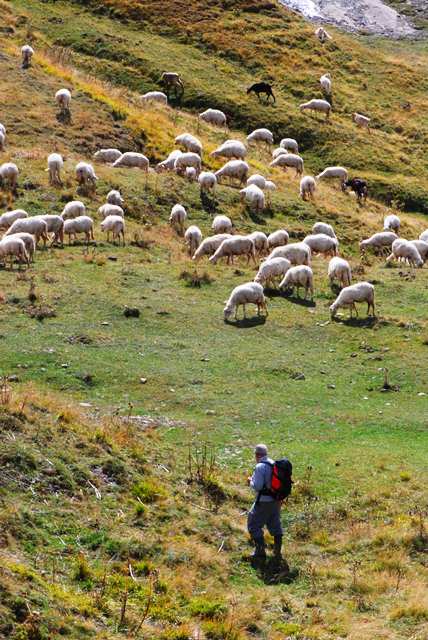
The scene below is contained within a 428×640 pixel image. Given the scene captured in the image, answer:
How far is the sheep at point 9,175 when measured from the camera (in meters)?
32.1

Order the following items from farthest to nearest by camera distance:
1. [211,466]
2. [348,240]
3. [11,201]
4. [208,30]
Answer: [208,30] → [348,240] → [11,201] → [211,466]

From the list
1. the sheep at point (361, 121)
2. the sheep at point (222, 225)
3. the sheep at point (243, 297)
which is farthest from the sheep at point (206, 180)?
the sheep at point (361, 121)

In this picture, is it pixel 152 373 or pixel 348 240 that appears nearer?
pixel 152 373

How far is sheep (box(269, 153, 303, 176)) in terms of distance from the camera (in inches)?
1802

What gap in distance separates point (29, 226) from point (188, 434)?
12.8 meters

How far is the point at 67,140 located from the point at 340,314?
1836cm

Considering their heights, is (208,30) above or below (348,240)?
above

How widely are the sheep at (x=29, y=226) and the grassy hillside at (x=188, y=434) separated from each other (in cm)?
100

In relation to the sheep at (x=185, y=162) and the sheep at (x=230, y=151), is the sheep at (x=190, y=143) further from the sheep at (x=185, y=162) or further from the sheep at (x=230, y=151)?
the sheep at (x=185, y=162)

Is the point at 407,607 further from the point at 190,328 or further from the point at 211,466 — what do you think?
the point at 190,328

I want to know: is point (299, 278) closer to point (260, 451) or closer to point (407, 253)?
point (407, 253)

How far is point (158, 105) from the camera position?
51.5 m

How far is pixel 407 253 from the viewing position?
31.8 m

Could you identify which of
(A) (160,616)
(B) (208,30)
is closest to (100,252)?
(A) (160,616)
